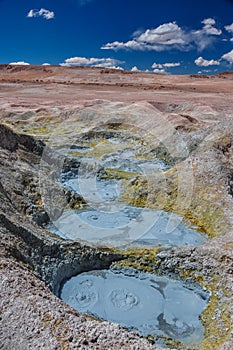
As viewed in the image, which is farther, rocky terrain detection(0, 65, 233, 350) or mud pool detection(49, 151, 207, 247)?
mud pool detection(49, 151, 207, 247)

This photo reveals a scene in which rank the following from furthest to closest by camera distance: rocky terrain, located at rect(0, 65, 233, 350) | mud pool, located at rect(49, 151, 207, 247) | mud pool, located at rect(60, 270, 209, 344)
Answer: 1. mud pool, located at rect(49, 151, 207, 247)
2. mud pool, located at rect(60, 270, 209, 344)
3. rocky terrain, located at rect(0, 65, 233, 350)

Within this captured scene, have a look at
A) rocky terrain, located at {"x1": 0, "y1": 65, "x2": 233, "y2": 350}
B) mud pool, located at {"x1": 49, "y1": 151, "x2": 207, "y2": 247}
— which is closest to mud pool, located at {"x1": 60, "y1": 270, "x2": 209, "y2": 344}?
rocky terrain, located at {"x1": 0, "y1": 65, "x2": 233, "y2": 350}

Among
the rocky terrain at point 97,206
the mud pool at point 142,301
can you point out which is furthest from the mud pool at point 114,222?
the mud pool at point 142,301

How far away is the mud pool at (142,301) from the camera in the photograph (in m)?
8.04

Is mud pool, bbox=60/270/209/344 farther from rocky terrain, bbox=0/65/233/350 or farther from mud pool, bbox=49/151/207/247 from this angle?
mud pool, bbox=49/151/207/247

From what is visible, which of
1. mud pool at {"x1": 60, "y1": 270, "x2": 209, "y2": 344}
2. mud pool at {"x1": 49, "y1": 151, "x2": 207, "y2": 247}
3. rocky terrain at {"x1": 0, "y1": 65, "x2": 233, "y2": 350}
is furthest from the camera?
mud pool at {"x1": 49, "y1": 151, "x2": 207, "y2": 247}

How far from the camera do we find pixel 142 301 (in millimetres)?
8742

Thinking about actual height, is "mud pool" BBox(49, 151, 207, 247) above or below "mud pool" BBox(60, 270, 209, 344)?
above

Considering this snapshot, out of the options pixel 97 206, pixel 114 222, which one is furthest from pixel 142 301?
pixel 97 206

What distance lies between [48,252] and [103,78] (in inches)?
2766

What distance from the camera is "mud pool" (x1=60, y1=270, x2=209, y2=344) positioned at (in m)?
8.04

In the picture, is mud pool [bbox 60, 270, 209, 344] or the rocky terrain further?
mud pool [bbox 60, 270, 209, 344]

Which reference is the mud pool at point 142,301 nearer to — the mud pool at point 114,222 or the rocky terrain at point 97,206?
the rocky terrain at point 97,206

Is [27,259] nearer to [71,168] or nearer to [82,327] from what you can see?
[82,327]
